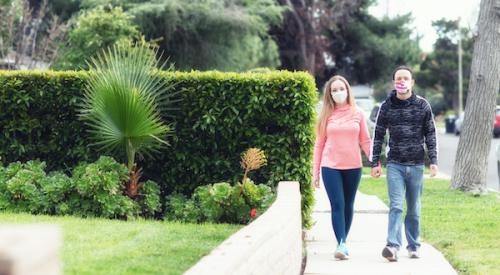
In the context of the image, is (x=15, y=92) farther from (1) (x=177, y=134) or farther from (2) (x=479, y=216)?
(2) (x=479, y=216)

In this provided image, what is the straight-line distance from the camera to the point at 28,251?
247 centimetres

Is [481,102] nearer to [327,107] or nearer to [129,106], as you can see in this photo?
[327,107]

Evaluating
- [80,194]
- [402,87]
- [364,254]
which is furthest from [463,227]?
[80,194]

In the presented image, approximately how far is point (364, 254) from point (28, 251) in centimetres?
602

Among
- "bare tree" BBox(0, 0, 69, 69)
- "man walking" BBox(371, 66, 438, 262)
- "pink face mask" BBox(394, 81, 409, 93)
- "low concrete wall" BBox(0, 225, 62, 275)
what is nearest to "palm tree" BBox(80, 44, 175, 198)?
"man walking" BBox(371, 66, 438, 262)

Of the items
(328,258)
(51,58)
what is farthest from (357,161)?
(51,58)

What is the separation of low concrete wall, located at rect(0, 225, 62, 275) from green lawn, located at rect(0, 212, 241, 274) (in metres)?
2.61

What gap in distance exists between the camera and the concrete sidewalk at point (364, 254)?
7.33m

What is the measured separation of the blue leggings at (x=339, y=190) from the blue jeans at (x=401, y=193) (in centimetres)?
40

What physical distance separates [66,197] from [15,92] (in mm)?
1561

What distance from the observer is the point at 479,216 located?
423 inches

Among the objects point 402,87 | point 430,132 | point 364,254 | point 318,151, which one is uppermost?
point 402,87

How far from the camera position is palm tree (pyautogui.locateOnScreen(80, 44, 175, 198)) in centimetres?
890

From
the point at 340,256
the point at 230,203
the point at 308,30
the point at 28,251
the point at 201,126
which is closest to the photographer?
the point at 28,251
